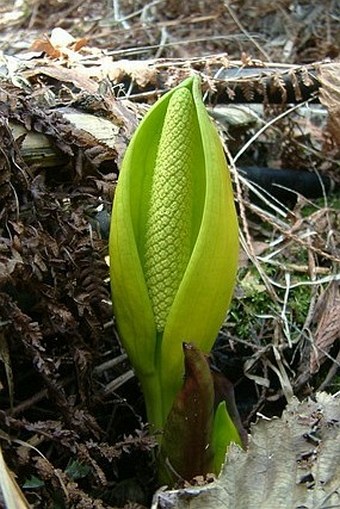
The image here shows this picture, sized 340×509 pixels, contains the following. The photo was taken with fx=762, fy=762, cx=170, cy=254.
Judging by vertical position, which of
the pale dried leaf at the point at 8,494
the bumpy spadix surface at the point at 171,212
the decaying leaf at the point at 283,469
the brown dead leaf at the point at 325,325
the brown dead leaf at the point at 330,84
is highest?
the bumpy spadix surface at the point at 171,212

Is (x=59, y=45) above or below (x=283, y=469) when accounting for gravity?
above

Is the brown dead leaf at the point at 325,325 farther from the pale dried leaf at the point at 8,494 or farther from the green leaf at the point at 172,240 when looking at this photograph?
the pale dried leaf at the point at 8,494

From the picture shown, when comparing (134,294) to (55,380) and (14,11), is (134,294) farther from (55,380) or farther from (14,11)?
(14,11)

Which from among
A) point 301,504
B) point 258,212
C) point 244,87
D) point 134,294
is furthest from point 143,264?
point 244,87

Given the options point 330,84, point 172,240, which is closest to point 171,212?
point 172,240

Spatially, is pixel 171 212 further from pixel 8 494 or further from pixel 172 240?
pixel 8 494

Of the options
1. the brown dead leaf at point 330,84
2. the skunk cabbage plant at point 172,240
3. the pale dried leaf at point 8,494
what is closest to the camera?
the pale dried leaf at point 8,494

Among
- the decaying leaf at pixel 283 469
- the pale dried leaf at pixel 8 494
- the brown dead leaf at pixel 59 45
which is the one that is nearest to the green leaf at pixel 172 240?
the decaying leaf at pixel 283 469
